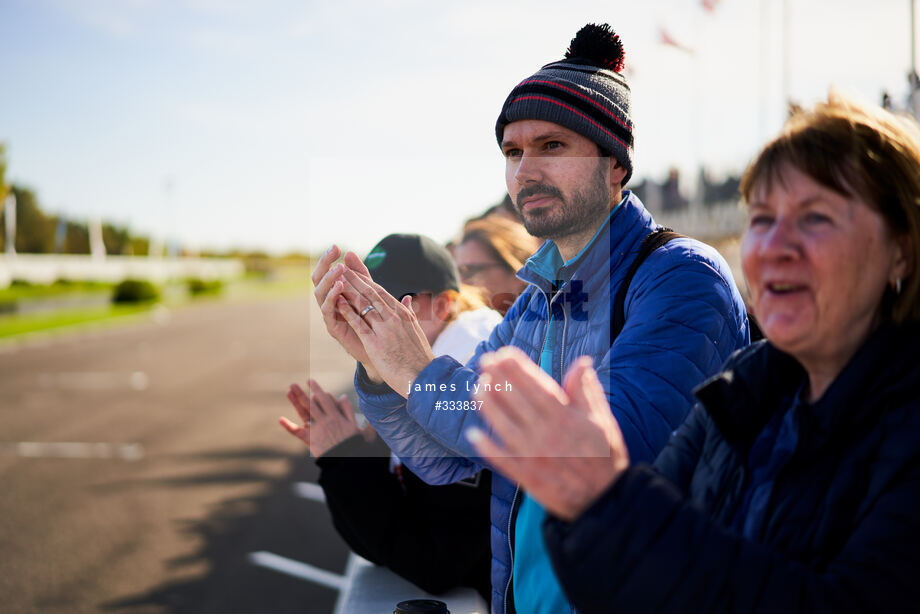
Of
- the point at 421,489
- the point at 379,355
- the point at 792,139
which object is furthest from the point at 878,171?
the point at 421,489

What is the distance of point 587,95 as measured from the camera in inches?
71.3

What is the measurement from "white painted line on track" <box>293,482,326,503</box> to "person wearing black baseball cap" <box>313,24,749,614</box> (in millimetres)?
5876

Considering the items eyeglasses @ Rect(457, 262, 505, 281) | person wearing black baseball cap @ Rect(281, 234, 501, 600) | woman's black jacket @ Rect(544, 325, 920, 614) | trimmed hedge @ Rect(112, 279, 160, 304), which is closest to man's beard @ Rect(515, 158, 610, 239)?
person wearing black baseball cap @ Rect(281, 234, 501, 600)

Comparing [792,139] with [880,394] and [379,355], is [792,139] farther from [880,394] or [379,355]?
[379,355]

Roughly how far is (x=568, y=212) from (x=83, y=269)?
175 ft

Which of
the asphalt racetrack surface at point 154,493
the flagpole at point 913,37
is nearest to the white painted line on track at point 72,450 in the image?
the asphalt racetrack surface at point 154,493

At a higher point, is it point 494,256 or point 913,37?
point 913,37

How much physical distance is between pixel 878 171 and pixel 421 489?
187 cm

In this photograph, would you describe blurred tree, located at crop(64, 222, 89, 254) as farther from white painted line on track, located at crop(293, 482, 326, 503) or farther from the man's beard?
the man's beard

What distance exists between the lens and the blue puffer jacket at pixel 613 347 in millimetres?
1370

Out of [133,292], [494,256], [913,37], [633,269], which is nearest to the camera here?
[633,269]

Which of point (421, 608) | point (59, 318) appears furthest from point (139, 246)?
point (421, 608)

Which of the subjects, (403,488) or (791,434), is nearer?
(791,434)

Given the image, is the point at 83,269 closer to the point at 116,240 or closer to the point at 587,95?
the point at 116,240
